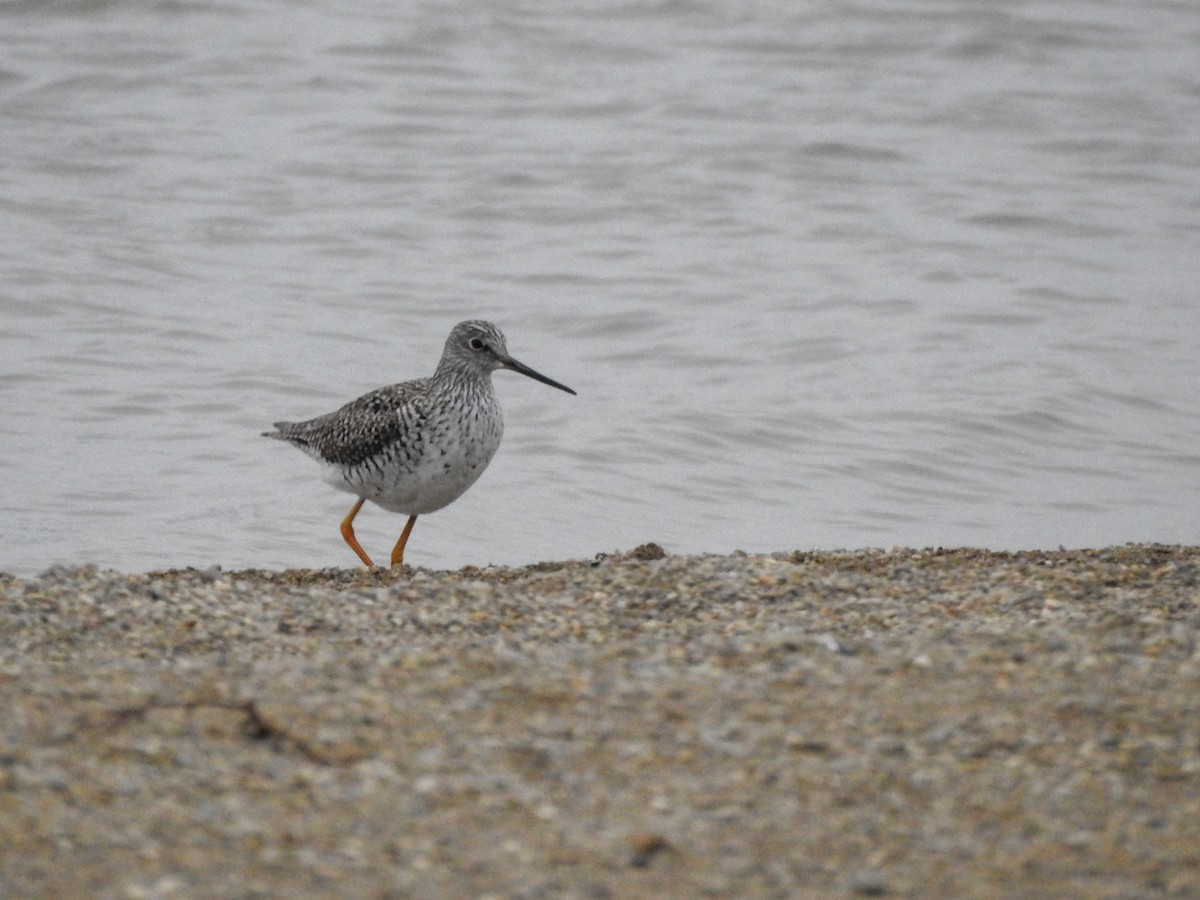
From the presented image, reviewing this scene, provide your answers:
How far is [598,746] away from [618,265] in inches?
464

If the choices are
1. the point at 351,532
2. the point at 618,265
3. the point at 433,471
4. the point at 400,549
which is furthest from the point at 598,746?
the point at 618,265

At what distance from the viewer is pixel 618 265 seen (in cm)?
1639

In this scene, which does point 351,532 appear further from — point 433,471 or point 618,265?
point 618,265

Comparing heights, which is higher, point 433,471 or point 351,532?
point 433,471

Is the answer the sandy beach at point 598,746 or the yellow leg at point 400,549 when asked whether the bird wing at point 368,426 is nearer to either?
the yellow leg at point 400,549

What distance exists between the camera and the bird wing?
29.5ft

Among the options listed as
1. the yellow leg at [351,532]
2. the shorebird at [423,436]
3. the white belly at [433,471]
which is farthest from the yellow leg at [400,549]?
the white belly at [433,471]

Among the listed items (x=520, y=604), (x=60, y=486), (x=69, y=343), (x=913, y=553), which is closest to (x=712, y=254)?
(x=69, y=343)

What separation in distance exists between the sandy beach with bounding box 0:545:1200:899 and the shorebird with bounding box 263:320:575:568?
2.31 m

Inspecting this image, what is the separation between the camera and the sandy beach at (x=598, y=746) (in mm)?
4211

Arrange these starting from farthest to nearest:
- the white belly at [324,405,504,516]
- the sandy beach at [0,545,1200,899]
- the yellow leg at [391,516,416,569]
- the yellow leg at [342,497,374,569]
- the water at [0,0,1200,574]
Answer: the water at [0,0,1200,574]
the yellow leg at [342,497,374,569]
the yellow leg at [391,516,416,569]
the white belly at [324,405,504,516]
the sandy beach at [0,545,1200,899]

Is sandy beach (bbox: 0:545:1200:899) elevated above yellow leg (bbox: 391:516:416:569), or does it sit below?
above

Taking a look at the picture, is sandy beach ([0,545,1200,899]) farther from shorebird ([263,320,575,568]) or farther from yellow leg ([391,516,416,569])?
yellow leg ([391,516,416,569])

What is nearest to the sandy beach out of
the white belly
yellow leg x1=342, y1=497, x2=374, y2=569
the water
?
the white belly
